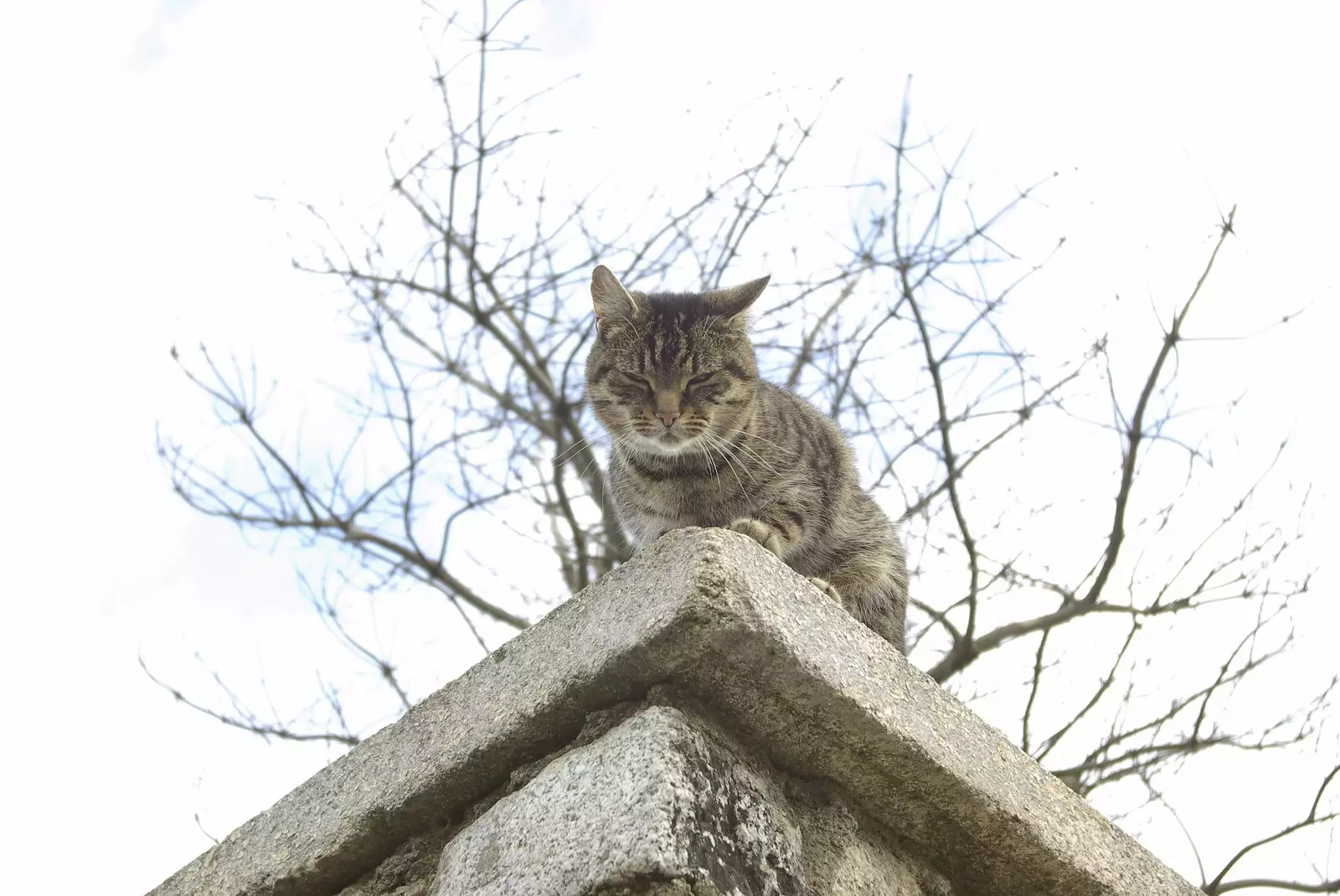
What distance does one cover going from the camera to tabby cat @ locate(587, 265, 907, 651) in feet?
9.66

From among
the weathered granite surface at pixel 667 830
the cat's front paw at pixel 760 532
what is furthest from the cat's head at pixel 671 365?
the weathered granite surface at pixel 667 830

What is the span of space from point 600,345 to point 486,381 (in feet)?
9.66

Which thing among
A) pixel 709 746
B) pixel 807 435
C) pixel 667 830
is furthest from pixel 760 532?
pixel 667 830

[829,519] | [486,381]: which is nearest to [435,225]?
[486,381]

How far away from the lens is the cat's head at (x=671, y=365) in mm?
3143

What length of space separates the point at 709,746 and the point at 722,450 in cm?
152

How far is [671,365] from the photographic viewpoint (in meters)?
3.28

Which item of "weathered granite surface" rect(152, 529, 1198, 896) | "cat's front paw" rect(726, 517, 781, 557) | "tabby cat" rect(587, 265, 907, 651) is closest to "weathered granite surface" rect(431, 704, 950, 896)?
"weathered granite surface" rect(152, 529, 1198, 896)

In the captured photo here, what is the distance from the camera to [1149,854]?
205 cm

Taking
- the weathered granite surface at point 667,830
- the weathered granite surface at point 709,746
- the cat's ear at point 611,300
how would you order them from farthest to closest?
1. the cat's ear at point 611,300
2. the weathered granite surface at point 709,746
3. the weathered granite surface at point 667,830

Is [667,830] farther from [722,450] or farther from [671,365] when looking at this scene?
[671,365]

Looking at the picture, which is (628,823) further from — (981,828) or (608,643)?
(981,828)

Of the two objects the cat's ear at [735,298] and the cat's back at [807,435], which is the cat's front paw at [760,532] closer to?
the cat's back at [807,435]

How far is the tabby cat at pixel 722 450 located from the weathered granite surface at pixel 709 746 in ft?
2.91
